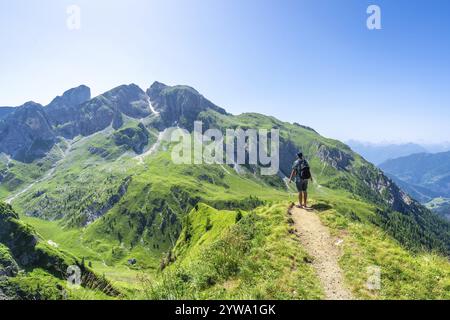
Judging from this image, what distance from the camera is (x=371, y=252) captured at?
21125mm

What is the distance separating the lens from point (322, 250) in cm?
2239

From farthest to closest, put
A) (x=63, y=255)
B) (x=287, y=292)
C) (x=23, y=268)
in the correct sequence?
(x=63, y=255), (x=23, y=268), (x=287, y=292)

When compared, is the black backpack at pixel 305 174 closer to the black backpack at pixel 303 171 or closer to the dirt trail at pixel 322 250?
the black backpack at pixel 303 171

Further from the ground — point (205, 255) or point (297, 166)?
point (297, 166)

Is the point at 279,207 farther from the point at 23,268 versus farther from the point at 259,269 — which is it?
the point at 23,268

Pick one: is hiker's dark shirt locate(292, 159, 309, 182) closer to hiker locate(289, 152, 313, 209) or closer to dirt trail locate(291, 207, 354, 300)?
hiker locate(289, 152, 313, 209)

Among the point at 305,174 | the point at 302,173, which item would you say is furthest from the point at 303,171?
the point at 305,174

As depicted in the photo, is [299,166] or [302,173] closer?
[302,173]

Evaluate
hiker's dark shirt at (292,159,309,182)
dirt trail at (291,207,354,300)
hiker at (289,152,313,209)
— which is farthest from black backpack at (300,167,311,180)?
dirt trail at (291,207,354,300)

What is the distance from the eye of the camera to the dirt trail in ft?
55.4

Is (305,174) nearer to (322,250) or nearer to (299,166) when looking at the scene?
(299,166)

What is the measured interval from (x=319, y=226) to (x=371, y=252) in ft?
19.3

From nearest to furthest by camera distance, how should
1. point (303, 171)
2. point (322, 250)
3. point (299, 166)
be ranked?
point (322, 250)
point (303, 171)
point (299, 166)
